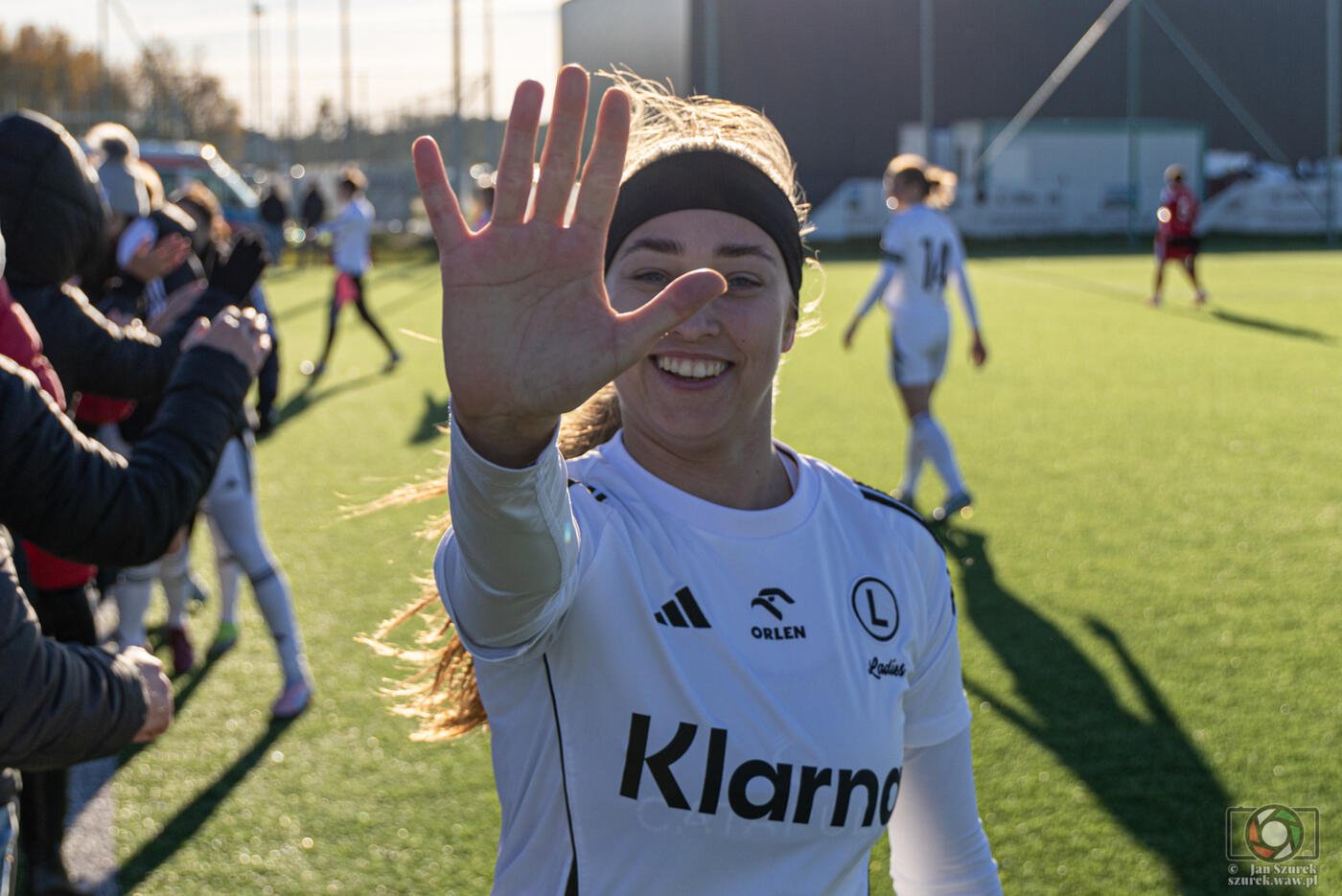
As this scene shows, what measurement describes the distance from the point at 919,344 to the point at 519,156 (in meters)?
6.64

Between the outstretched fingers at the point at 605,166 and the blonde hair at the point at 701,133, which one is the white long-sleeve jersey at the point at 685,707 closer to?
the outstretched fingers at the point at 605,166

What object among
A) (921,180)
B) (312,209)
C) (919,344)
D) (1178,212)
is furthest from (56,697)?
(312,209)

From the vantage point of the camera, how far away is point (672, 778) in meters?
1.70

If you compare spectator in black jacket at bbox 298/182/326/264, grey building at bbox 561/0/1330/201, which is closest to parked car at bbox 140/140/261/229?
spectator in black jacket at bbox 298/182/326/264

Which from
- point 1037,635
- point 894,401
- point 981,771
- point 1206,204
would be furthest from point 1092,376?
point 1206,204

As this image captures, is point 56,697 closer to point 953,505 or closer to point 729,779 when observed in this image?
point 729,779

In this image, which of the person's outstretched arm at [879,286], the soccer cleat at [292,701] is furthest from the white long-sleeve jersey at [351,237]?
the soccer cleat at [292,701]

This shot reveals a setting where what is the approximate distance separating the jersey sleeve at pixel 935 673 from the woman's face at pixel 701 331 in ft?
1.39

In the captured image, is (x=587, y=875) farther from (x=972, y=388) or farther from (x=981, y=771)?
(x=972, y=388)

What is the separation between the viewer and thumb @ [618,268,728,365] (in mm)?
1352

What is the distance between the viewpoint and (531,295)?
134 cm

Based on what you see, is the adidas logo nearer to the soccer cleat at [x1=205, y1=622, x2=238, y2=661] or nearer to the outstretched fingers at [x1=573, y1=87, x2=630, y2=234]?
the outstretched fingers at [x1=573, y1=87, x2=630, y2=234]

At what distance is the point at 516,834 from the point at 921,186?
22.1ft

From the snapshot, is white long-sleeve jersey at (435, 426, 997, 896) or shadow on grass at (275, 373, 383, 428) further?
shadow on grass at (275, 373, 383, 428)
